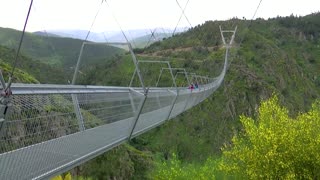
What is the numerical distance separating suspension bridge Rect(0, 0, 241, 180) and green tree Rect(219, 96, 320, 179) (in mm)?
13499

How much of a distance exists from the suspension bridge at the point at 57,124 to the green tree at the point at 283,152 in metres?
13.5

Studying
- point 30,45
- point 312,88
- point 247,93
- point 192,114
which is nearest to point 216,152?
point 192,114

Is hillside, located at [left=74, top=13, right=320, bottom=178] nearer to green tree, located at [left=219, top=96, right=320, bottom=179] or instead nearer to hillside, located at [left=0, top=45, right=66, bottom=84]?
green tree, located at [left=219, top=96, right=320, bottom=179]

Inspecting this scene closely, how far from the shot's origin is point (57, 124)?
4348mm

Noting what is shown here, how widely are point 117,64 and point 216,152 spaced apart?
24.8 metres

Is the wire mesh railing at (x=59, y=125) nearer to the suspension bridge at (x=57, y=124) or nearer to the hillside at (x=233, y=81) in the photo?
the suspension bridge at (x=57, y=124)

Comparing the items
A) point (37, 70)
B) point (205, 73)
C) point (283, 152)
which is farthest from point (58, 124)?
point (205, 73)

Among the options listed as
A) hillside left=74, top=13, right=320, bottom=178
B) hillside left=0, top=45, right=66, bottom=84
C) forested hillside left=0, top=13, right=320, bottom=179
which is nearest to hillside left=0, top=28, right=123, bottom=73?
forested hillside left=0, top=13, right=320, bottom=179

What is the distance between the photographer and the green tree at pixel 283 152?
19.0m

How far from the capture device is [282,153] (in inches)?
761

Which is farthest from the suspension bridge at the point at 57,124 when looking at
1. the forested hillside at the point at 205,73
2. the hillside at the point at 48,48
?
the hillside at the point at 48,48

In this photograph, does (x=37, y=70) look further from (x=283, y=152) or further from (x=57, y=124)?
(x=57, y=124)

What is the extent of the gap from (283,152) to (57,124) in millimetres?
16470

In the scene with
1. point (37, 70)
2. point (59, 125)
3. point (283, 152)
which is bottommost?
point (283, 152)
